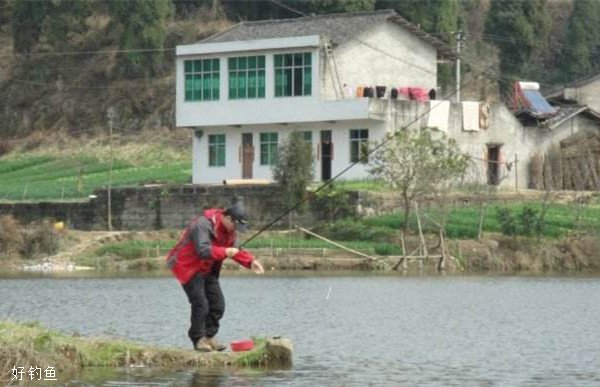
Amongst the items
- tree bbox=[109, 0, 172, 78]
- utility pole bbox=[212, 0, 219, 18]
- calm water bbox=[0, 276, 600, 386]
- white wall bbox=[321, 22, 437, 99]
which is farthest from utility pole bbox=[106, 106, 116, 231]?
calm water bbox=[0, 276, 600, 386]

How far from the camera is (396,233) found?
5541 centimetres

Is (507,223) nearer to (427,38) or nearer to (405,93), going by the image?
(405,93)

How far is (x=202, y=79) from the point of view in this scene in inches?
2741

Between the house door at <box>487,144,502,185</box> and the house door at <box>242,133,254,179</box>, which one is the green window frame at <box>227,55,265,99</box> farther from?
the house door at <box>487,144,502,185</box>

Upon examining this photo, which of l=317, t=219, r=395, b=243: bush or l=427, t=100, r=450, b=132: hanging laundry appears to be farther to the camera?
l=427, t=100, r=450, b=132: hanging laundry

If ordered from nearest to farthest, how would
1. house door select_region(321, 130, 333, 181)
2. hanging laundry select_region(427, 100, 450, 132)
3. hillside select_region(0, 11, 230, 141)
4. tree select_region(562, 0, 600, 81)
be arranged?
hanging laundry select_region(427, 100, 450, 132), house door select_region(321, 130, 333, 181), hillside select_region(0, 11, 230, 141), tree select_region(562, 0, 600, 81)

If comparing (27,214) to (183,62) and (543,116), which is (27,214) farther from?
(543,116)

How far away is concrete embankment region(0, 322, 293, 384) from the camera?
21953 mm

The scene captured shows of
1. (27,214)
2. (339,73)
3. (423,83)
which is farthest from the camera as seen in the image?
(423,83)

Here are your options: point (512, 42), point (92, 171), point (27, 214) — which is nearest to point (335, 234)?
point (27, 214)

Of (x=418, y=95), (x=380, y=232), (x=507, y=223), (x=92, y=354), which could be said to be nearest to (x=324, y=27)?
(x=418, y=95)

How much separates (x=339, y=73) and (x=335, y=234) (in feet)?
40.2

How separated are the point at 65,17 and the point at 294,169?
109ft

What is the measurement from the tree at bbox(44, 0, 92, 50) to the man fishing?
6646 cm
